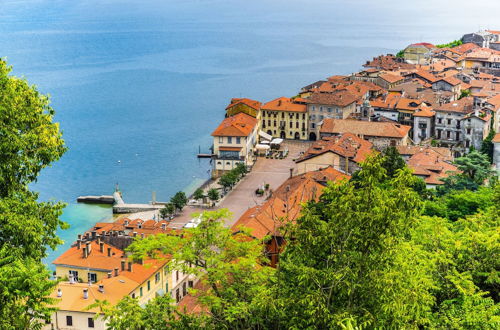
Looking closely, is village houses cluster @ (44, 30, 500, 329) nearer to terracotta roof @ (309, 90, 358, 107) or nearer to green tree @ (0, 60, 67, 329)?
terracotta roof @ (309, 90, 358, 107)

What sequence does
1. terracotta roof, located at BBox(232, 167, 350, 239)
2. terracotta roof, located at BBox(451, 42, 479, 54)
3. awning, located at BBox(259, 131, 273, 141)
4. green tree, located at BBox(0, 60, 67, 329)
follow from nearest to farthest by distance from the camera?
1. green tree, located at BBox(0, 60, 67, 329)
2. terracotta roof, located at BBox(232, 167, 350, 239)
3. awning, located at BBox(259, 131, 273, 141)
4. terracotta roof, located at BBox(451, 42, 479, 54)

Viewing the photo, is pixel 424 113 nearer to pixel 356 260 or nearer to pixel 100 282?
pixel 100 282

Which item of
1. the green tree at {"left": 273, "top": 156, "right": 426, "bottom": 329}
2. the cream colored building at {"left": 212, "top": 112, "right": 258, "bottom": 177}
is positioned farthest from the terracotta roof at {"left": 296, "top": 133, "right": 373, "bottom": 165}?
the green tree at {"left": 273, "top": 156, "right": 426, "bottom": 329}

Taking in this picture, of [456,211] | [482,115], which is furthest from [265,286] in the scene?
[482,115]

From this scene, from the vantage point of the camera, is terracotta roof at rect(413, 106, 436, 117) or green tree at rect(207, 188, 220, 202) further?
terracotta roof at rect(413, 106, 436, 117)

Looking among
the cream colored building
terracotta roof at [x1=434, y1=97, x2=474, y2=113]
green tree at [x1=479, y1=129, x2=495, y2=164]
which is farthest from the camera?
terracotta roof at [x1=434, y1=97, x2=474, y2=113]

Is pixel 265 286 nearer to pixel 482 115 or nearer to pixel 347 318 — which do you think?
pixel 347 318

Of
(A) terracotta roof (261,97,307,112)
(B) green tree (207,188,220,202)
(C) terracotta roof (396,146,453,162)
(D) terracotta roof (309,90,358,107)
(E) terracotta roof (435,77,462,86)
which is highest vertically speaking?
(E) terracotta roof (435,77,462,86)

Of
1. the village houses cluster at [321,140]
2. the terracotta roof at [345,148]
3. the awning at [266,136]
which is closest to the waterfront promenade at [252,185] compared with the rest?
the village houses cluster at [321,140]
